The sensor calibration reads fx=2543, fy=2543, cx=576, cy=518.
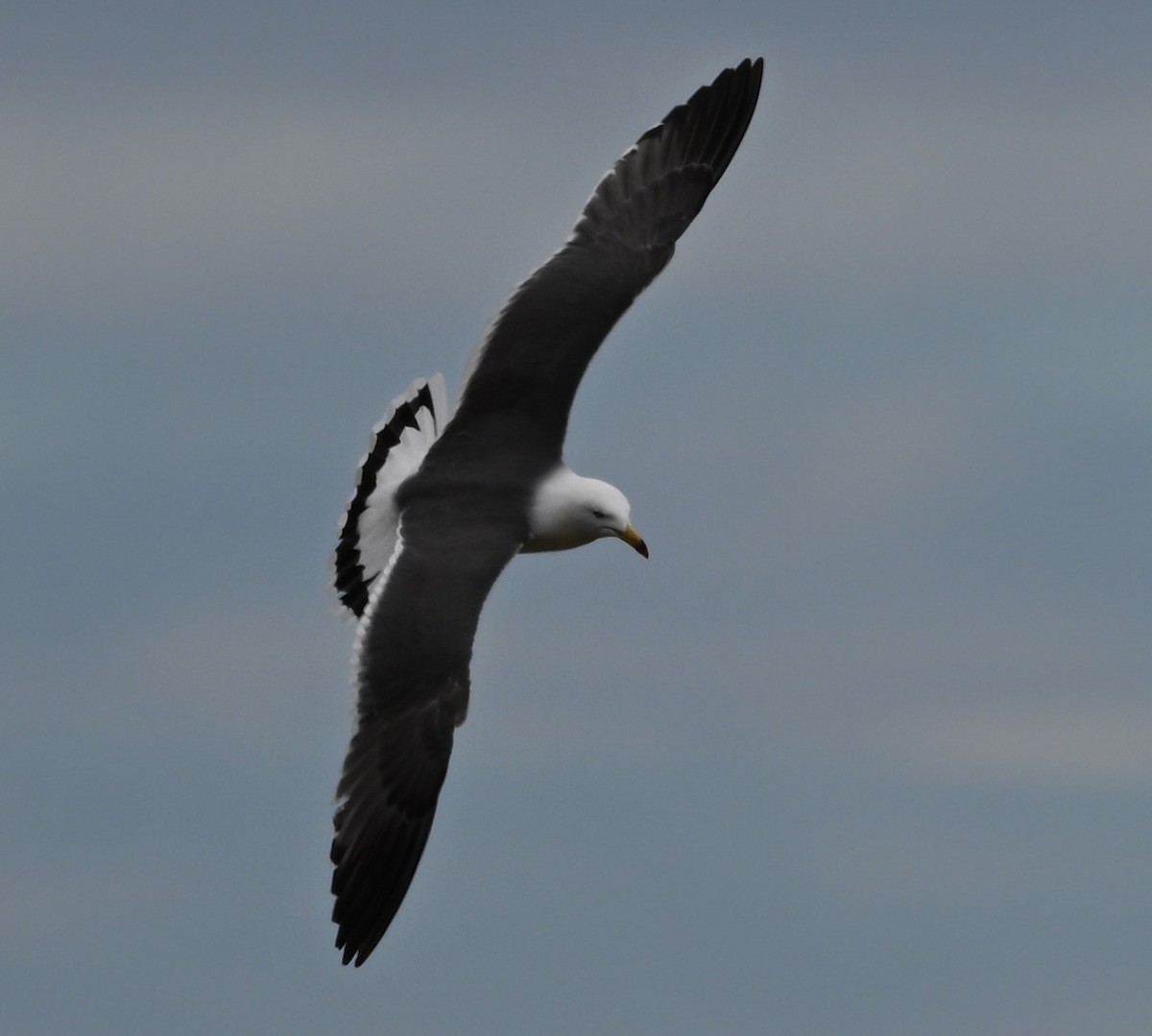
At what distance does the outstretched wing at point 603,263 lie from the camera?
2472 cm

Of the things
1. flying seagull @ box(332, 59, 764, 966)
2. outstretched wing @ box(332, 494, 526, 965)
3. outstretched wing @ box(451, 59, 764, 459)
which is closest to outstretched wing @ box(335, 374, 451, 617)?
flying seagull @ box(332, 59, 764, 966)

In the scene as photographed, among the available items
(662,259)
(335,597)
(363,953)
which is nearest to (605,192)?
(662,259)

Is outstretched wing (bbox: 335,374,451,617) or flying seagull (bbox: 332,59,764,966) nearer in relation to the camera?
flying seagull (bbox: 332,59,764,966)

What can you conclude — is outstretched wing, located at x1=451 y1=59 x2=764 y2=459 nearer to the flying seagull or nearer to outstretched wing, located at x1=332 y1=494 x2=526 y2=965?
the flying seagull

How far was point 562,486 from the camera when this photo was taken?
24.3 metres

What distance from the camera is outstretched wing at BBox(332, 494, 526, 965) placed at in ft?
70.6

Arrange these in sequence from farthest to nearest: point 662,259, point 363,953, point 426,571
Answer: point 662,259 → point 426,571 → point 363,953

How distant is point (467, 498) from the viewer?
78.5ft

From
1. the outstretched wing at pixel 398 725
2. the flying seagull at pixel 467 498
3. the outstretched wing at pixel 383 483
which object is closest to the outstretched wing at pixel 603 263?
the flying seagull at pixel 467 498

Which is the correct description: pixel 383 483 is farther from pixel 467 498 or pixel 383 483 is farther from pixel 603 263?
pixel 603 263

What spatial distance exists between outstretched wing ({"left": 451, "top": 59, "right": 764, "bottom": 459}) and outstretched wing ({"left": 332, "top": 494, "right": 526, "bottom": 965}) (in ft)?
7.62

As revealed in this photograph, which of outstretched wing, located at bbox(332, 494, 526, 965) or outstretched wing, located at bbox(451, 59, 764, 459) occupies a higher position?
outstretched wing, located at bbox(451, 59, 764, 459)

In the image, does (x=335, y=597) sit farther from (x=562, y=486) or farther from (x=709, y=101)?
(x=709, y=101)

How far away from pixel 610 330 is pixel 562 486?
1.90 m
